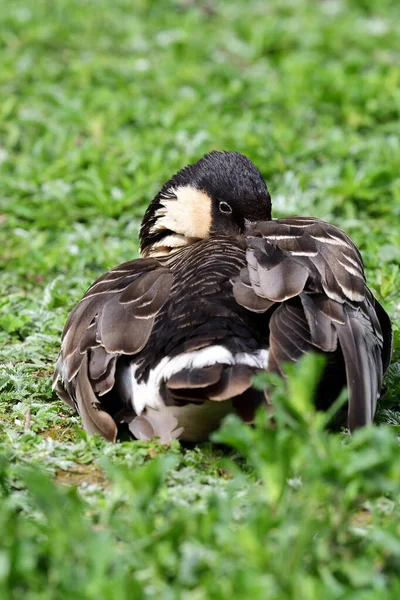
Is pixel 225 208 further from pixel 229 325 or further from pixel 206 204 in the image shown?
pixel 229 325

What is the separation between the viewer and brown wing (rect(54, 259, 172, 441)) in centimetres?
464

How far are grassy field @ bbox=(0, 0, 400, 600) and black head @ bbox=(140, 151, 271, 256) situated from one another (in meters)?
0.83

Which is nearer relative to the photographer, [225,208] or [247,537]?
[247,537]

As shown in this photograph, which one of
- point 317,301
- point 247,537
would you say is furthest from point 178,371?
point 247,537

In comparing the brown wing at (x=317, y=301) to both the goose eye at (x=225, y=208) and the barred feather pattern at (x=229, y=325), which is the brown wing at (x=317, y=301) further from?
the goose eye at (x=225, y=208)

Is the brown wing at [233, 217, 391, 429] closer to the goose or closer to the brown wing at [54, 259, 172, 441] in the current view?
the goose

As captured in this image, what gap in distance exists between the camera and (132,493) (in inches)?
133

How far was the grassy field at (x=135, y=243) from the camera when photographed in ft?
10.3

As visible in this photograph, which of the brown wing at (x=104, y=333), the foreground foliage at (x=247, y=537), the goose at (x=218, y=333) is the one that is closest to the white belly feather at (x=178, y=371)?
the goose at (x=218, y=333)

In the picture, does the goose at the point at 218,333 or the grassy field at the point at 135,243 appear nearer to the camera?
the grassy field at the point at 135,243

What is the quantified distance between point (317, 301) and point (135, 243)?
3253 mm

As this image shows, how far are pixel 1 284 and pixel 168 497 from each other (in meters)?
3.70

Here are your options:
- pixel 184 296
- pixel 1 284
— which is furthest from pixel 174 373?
pixel 1 284

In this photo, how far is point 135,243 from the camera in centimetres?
772
